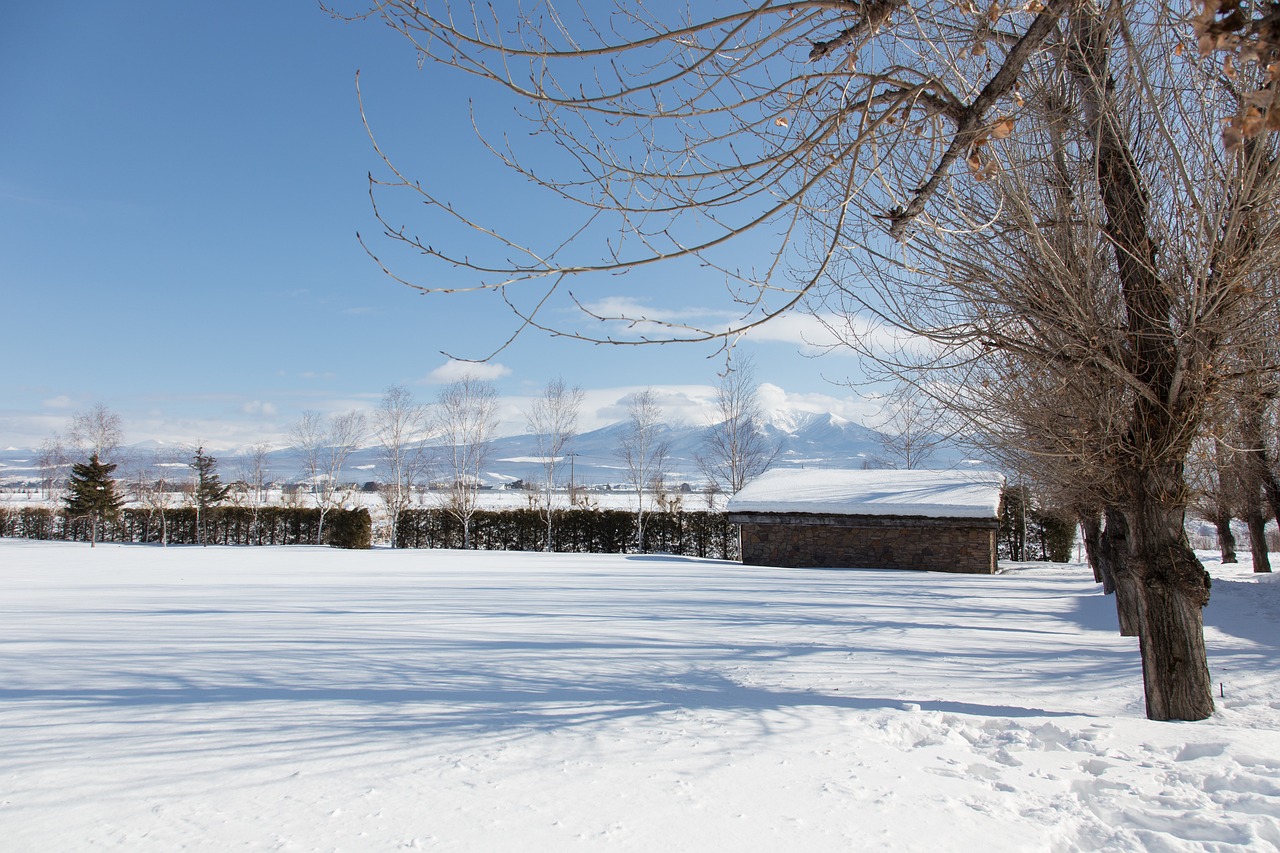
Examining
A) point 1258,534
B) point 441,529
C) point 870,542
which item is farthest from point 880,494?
point 441,529

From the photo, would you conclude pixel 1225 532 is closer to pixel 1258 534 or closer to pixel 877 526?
pixel 1258 534

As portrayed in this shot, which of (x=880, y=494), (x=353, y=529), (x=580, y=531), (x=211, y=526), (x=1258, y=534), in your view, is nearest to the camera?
(x=1258, y=534)

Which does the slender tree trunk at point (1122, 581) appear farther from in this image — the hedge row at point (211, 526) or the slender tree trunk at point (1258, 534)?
the hedge row at point (211, 526)

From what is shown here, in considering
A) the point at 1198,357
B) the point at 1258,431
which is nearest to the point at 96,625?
the point at 1198,357

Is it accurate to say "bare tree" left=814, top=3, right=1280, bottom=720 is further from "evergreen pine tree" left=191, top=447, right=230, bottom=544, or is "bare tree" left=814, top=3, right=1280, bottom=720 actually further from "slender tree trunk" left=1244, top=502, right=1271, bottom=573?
"evergreen pine tree" left=191, top=447, right=230, bottom=544

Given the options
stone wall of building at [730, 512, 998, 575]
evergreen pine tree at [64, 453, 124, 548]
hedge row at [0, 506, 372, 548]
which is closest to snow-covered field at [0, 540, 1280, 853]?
stone wall of building at [730, 512, 998, 575]

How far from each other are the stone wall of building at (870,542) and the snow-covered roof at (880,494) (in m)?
0.20

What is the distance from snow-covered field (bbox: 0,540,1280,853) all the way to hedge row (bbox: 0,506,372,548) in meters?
21.3

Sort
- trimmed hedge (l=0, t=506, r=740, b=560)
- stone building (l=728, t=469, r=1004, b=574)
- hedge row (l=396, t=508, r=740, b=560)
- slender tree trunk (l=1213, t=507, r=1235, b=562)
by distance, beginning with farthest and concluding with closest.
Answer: trimmed hedge (l=0, t=506, r=740, b=560) < hedge row (l=396, t=508, r=740, b=560) < slender tree trunk (l=1213, t=507, r=1235, b=562) < stone building (l=728, t=469, r=1004, b=574)

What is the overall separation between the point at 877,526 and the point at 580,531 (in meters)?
13.0

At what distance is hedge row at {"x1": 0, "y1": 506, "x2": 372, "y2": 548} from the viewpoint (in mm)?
30203

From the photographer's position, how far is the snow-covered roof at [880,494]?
1869 cm

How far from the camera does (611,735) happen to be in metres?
4.42

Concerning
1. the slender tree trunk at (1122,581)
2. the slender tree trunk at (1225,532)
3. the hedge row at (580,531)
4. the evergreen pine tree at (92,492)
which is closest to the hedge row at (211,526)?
the hedge row at (580,531)
